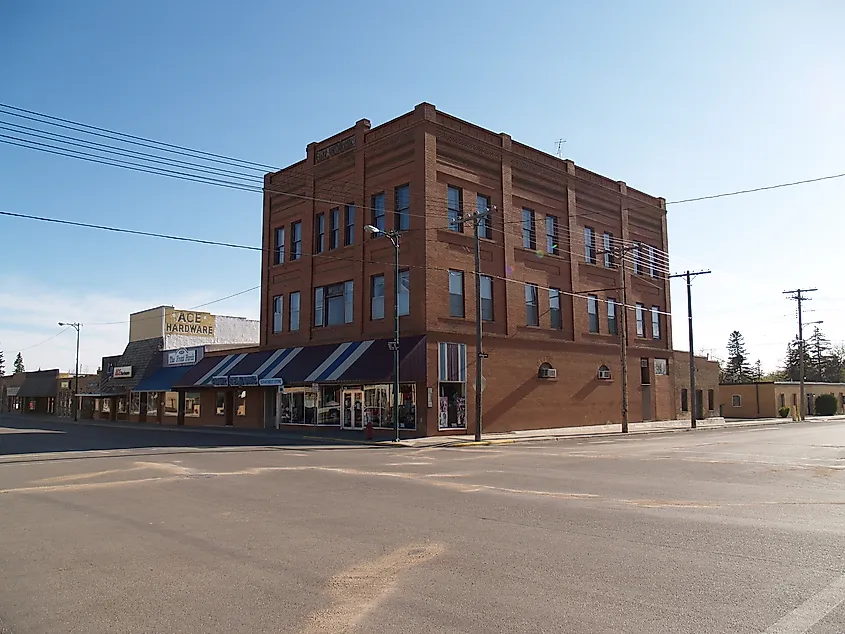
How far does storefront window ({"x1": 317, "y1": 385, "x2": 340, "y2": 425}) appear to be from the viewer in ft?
112

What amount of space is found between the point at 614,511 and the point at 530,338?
24.7 metres

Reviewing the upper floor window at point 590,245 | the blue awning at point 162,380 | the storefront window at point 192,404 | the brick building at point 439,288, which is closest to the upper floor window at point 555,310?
the brick building at point 439,288

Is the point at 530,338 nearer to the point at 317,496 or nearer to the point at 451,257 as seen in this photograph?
the point at 451,257

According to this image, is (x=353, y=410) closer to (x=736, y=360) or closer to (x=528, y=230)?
(x=528, y=230)

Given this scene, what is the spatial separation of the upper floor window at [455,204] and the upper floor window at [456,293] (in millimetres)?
2142

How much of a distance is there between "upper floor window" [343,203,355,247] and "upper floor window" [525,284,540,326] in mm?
9362

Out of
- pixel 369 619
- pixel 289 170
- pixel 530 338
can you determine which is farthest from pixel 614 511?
pixel 289 170

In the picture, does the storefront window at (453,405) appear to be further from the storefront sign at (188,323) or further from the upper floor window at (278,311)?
the storefront sign at (188,323)

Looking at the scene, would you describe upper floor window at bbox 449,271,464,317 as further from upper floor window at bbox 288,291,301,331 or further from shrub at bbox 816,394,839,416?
shrub at bbox 816,394,839,416

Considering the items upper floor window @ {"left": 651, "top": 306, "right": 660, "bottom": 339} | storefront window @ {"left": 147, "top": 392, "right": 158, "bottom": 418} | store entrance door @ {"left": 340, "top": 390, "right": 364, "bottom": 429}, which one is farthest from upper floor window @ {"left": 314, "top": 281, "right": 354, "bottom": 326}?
upper floor window @ {"left": 651, "top": 306, "right": 660, "bottom": 339}

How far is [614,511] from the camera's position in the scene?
34.8 ft

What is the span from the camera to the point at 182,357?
4919cm

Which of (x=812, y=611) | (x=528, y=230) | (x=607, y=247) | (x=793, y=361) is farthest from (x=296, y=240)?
(x=793, y=361)

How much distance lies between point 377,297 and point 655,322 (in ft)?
69.5
